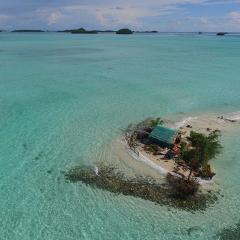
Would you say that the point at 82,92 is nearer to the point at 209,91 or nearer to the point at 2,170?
the point at 209,91

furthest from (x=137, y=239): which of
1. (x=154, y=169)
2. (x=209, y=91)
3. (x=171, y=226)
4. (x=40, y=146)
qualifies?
(x=209, y=91)

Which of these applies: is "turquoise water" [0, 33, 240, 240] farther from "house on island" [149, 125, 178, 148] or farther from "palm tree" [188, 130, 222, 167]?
"house on island" [149, 125, 178, 148]

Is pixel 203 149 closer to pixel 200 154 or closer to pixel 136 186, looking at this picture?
pixel 200 154

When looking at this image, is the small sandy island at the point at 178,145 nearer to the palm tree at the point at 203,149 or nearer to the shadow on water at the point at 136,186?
the palm tree at the point at 203,149

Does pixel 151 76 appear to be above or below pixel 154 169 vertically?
below

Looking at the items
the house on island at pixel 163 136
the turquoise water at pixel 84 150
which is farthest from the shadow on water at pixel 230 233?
the house on island at pixel 163 136

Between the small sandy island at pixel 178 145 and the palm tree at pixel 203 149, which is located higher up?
the palm tree at pixel 203 149

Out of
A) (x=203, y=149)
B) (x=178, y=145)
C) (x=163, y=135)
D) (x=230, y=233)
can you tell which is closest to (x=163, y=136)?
(x=163, y=135)
